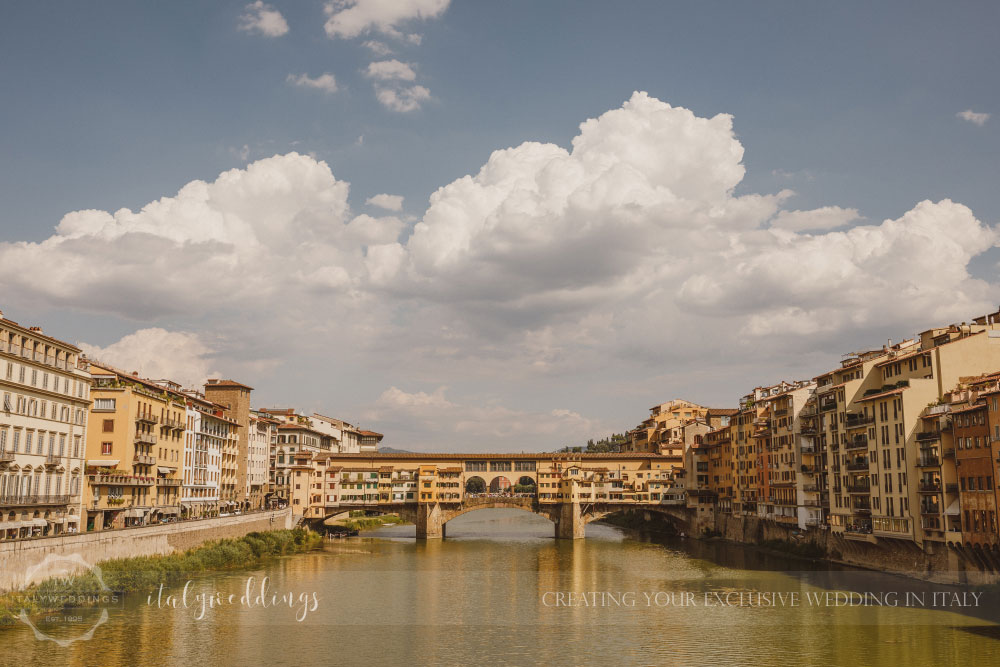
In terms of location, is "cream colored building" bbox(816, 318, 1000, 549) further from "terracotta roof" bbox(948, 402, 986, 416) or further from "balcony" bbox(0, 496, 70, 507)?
"balcony" bbox(0, 496, 70, 507)

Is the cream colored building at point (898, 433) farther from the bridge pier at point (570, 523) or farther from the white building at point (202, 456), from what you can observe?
the white building at point (202, 456)

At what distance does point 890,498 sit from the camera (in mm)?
66688

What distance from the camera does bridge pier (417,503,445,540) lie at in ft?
379

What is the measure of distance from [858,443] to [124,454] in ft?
210

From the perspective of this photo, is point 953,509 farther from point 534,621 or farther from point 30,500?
point 30,500

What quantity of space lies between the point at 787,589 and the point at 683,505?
5872 centimetres

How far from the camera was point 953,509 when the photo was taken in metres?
59.4

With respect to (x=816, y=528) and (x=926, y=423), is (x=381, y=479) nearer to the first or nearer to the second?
(x=816, y=528)

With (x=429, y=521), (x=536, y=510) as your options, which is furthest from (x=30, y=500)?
(x=536, y=510)

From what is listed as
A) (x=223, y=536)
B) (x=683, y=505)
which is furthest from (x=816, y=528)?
(x=223, y=536)

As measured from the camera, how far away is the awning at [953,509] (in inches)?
2330
